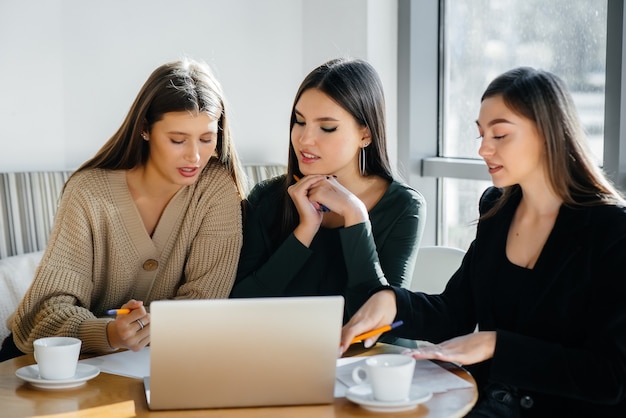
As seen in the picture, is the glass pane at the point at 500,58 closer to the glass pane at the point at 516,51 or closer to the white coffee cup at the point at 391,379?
the glass pane at the point at 516,51

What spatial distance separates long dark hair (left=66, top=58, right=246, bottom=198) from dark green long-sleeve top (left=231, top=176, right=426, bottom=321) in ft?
0.45

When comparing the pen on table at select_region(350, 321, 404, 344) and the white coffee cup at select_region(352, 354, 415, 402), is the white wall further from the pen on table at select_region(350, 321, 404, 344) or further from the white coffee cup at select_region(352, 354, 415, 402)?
the white coffee cup at select_region(352, 354, 415, 402)

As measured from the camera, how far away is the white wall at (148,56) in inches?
110

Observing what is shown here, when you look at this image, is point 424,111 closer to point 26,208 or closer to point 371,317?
point 26,208

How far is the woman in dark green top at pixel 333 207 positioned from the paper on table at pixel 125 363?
1.43 feet

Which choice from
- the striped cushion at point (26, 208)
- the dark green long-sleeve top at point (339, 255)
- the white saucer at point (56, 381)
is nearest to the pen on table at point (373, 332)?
the dark green long-sleeve top at point (339, 255)

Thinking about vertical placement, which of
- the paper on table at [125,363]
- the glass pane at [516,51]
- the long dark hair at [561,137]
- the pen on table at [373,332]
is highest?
the glass pane at [516,51]

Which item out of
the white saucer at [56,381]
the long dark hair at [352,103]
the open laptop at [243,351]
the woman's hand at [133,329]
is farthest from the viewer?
the long dark hair at [352,103]

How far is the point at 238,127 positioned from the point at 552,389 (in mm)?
2054

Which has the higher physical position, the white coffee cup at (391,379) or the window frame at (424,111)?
the window frame at (424,111)

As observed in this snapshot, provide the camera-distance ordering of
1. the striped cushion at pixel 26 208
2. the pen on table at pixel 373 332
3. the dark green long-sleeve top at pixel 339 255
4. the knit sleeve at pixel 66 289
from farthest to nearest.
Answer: the striped cushion at pixel 26 208
the dark green long-sleeve top at pixel 339 255
the knit sleeve at pixel 66 289
the pen on table at pixel 373 332

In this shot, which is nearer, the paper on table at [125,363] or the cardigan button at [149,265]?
the paper on table at [125,363]

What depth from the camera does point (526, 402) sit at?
5.26 feet

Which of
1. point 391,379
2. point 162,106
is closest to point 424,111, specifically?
point 162,106
